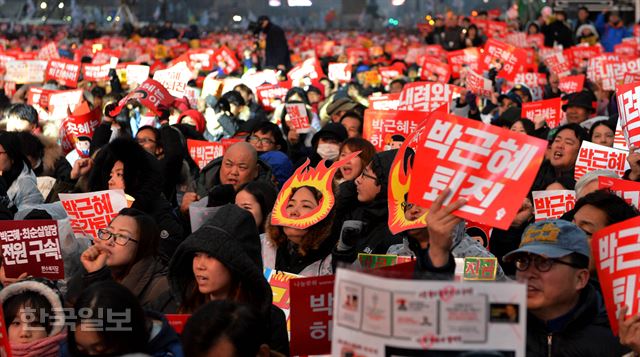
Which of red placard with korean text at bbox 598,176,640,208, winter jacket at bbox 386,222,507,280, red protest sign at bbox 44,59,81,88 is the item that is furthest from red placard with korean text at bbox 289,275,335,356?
red protest sign at bbox 44,59,81,88

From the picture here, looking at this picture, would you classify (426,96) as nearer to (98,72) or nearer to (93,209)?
(93,209)

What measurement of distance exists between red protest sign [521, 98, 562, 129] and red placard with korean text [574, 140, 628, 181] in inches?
140

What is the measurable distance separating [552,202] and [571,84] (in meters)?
8.14

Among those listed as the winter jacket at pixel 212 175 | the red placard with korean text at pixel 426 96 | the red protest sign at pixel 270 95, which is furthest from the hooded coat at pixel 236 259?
the red protest sign at pixel 270 95

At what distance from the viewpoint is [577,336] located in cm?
379

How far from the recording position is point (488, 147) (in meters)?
3.79

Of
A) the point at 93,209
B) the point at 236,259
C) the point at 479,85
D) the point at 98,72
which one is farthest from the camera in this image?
the point at 98,72

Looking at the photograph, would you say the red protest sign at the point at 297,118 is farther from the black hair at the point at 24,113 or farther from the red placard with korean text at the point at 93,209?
the red placard with korean text at the point at 93,209

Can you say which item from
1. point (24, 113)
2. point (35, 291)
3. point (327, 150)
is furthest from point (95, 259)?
point (24, 113)

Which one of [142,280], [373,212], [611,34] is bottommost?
[142,280]

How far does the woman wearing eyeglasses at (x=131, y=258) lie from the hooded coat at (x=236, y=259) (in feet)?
1.14

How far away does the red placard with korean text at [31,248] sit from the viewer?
5066 mm

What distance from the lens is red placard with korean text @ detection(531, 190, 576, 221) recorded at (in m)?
6.56

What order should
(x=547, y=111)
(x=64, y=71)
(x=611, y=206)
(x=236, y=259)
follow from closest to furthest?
(x=236, y=259), (x=611, y=206), (x=547, y=111), (x=64, y=71)
